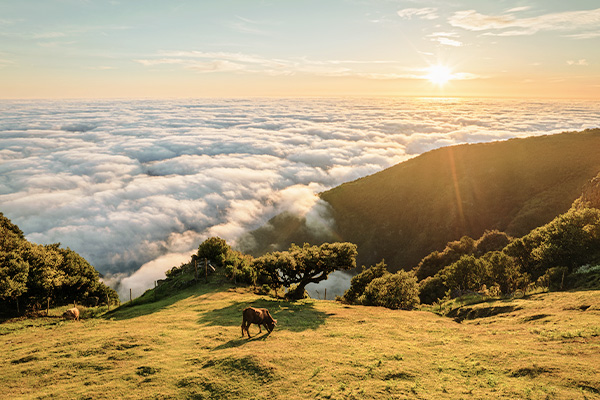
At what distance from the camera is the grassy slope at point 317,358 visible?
728 inches

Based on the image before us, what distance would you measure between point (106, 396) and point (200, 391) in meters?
5.52

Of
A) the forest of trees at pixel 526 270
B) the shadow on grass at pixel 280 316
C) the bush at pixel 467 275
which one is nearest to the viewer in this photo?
the shadow on grass at pixel 280 316

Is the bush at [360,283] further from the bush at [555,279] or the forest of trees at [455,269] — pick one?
the bush at [555,279]

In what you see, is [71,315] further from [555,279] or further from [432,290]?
[555,279]

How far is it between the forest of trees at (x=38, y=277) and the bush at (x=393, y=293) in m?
43.4

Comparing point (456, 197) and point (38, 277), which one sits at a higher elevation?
point (456, 197)

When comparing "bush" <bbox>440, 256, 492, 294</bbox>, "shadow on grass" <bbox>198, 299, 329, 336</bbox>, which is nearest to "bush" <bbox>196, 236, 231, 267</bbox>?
"shadow on grass" <bbox>198, 299, 329, 336</bbox>

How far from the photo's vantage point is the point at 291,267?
4997 cm

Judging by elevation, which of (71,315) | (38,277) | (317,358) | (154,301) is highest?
(317,358)

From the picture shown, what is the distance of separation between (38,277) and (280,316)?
125 ft

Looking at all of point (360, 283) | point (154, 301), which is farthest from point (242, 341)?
point (360, 283)

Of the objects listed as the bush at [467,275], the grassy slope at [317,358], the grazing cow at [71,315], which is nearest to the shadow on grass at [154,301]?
the grazing cow at [71,315]

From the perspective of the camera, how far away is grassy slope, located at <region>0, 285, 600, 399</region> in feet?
60.6

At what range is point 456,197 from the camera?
154 meters
